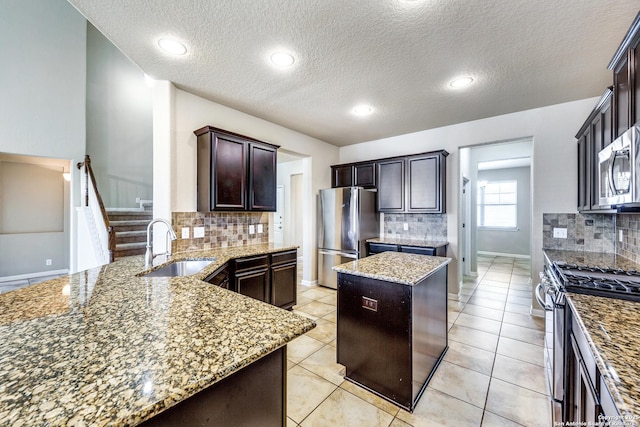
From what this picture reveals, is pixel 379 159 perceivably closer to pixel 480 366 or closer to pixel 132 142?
pixel 480 366

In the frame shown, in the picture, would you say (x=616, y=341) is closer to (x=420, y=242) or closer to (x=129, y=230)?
(x=420, y=242)

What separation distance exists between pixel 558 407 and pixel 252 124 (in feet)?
13.2

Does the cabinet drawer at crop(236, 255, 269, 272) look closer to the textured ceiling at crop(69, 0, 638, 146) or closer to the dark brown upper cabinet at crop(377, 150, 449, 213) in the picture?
the textured ceiling at crop(69, 0, 638, 146)

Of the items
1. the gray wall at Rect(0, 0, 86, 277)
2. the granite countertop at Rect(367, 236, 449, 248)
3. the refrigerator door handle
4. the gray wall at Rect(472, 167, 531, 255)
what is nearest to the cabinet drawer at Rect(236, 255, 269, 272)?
the refrigerator door handle

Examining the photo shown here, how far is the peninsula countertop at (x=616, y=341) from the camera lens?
644 millimetres

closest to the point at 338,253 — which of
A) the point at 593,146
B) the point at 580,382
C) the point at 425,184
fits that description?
the point at 425,184

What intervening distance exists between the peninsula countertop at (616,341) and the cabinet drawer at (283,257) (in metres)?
2.60

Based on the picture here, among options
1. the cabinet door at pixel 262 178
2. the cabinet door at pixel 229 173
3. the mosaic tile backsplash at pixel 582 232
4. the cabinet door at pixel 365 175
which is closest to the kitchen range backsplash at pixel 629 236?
the mosaic tile backsplash at pixel 582 232

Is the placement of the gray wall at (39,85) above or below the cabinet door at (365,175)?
above

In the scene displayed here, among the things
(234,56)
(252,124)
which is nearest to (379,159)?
(252,124)

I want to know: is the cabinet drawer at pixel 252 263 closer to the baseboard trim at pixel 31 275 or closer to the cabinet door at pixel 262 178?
the cabinet door at pixel 262 178

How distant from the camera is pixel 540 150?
3.30 m

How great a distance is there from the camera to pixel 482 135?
3764 millimetres

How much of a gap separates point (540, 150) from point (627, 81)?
2.04 metres
